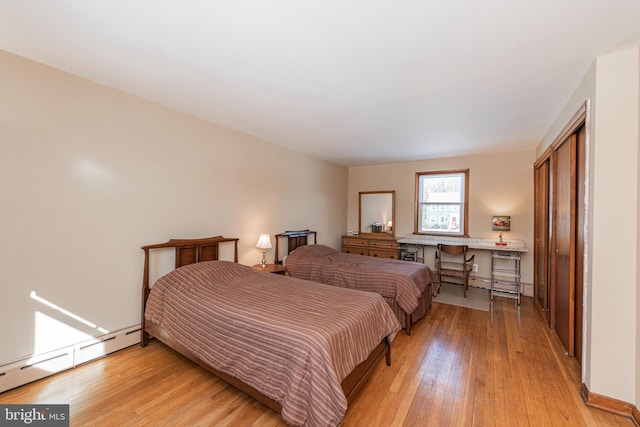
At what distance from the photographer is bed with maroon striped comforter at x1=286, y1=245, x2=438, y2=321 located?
9.67ft

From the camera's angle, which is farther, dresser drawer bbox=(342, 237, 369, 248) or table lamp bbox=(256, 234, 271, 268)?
dresser drawer bbox=(342, 237, 369, 248)

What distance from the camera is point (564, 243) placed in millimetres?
2518

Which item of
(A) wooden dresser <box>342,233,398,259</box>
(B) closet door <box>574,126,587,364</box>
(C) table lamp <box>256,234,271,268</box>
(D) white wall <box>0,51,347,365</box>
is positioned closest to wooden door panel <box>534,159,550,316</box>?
(B) closet door <box>574,126,587,364</box>

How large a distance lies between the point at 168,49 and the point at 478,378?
3.38 meters

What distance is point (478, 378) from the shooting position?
6.97ft

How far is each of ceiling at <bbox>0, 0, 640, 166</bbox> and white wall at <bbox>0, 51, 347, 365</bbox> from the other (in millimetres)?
241

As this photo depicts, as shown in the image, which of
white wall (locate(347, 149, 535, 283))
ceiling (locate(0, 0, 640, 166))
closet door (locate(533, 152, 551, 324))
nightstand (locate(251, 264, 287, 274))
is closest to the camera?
ceiling (locate(0, 0, 640, 166))

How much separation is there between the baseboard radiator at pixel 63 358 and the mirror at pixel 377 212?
4373 millimetres

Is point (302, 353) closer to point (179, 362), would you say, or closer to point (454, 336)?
point (179, 362)

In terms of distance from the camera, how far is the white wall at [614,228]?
1705 millimetres

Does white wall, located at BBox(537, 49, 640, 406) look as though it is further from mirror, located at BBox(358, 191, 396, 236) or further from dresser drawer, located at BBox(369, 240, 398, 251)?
mirror, located at BBox(358, 191, 396, 236)

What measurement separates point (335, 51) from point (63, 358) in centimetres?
316

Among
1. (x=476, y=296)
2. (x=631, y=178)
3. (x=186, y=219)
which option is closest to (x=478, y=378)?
(x=631, y=178)

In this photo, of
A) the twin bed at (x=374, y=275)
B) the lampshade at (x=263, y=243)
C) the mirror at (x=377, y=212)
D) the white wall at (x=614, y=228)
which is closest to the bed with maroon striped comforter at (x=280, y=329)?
the twin bed at (x=374, y=275)
